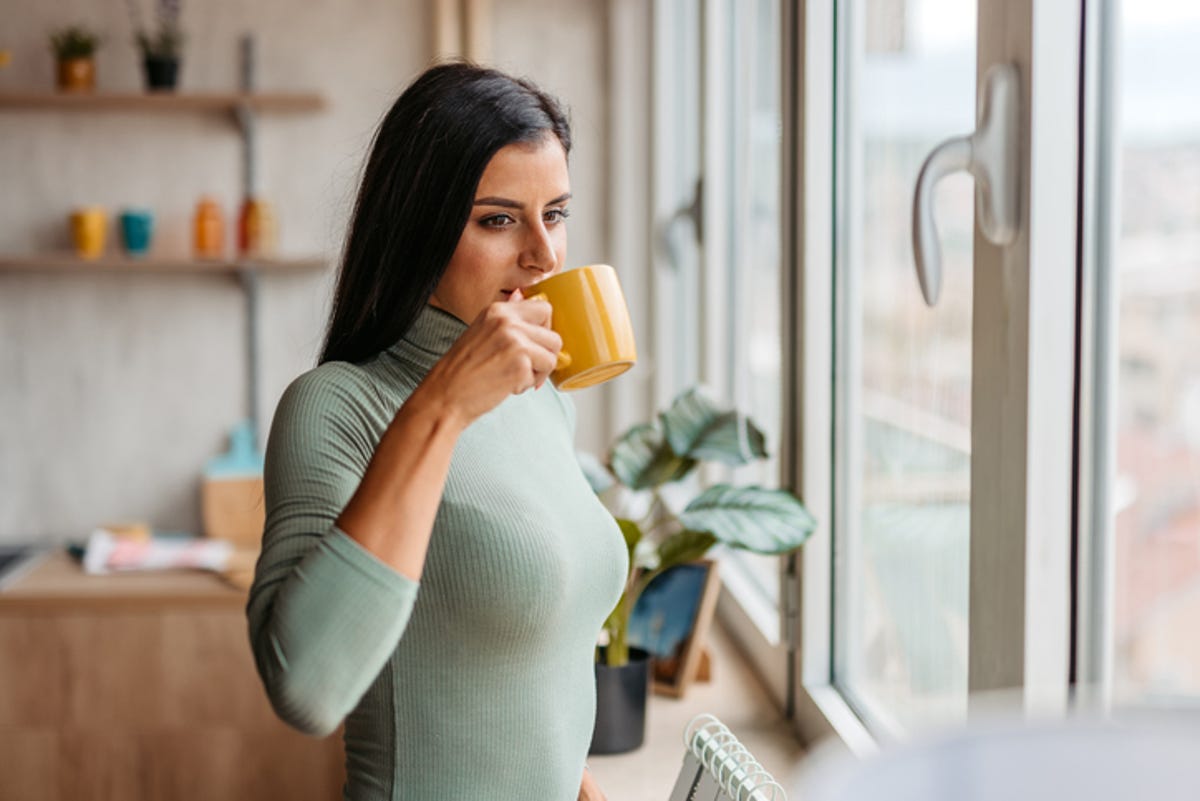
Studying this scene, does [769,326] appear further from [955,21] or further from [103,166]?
[103,166]

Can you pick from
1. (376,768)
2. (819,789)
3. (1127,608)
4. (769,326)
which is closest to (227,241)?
(769,326)

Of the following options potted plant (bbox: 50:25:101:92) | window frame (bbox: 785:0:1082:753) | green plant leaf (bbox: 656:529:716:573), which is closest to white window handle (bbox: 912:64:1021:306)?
window frame (bbox: 785:0:1082:753)

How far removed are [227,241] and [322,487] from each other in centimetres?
255

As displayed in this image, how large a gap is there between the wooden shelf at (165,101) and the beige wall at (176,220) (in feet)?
0.12

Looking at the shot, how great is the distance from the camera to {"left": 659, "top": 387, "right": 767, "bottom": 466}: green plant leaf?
1519mm

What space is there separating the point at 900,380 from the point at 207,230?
89.1 inches

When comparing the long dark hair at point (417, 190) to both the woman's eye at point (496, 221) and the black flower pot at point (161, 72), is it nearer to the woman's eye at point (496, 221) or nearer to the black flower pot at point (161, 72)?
the woman's eye at point (496, 221)

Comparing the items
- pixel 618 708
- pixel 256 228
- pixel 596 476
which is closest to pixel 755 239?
pixel 596 476

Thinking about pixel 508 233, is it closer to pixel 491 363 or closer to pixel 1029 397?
pixel 491 363

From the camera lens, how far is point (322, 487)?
2.91 feet

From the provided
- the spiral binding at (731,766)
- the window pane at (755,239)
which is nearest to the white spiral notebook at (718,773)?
the spiral binding at (731,766)

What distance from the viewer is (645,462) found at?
62.6 inches

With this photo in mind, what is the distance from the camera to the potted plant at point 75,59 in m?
3.04

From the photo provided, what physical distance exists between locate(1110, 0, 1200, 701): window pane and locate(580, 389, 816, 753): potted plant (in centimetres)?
54
